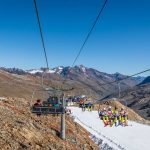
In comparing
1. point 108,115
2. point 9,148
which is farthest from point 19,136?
point 108,115

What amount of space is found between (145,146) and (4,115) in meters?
16.7

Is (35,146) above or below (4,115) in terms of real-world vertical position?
below

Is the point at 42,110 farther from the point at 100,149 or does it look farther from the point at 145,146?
the point at 145,146

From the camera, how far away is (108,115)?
53781 mm

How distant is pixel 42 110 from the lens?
33.6 meters

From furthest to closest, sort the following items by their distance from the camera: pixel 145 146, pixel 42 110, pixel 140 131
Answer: pixel 140 131, pixel 145 146, pixel 42 110

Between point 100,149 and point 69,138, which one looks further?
point 100,149

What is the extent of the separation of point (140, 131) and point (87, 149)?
19.2m

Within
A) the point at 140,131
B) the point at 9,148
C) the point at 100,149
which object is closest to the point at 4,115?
the point at 9,148

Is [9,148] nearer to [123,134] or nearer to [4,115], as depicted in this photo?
[4,115]

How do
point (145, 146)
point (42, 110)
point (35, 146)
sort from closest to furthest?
1. point (35, 146)
2. point (42, 110)
3. point (145, 146)

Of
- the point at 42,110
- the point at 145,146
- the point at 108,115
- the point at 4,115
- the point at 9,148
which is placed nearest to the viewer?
the point at 9,148

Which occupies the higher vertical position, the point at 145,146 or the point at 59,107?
the point at 59,107

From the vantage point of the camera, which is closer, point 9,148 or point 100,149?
point 9,148
